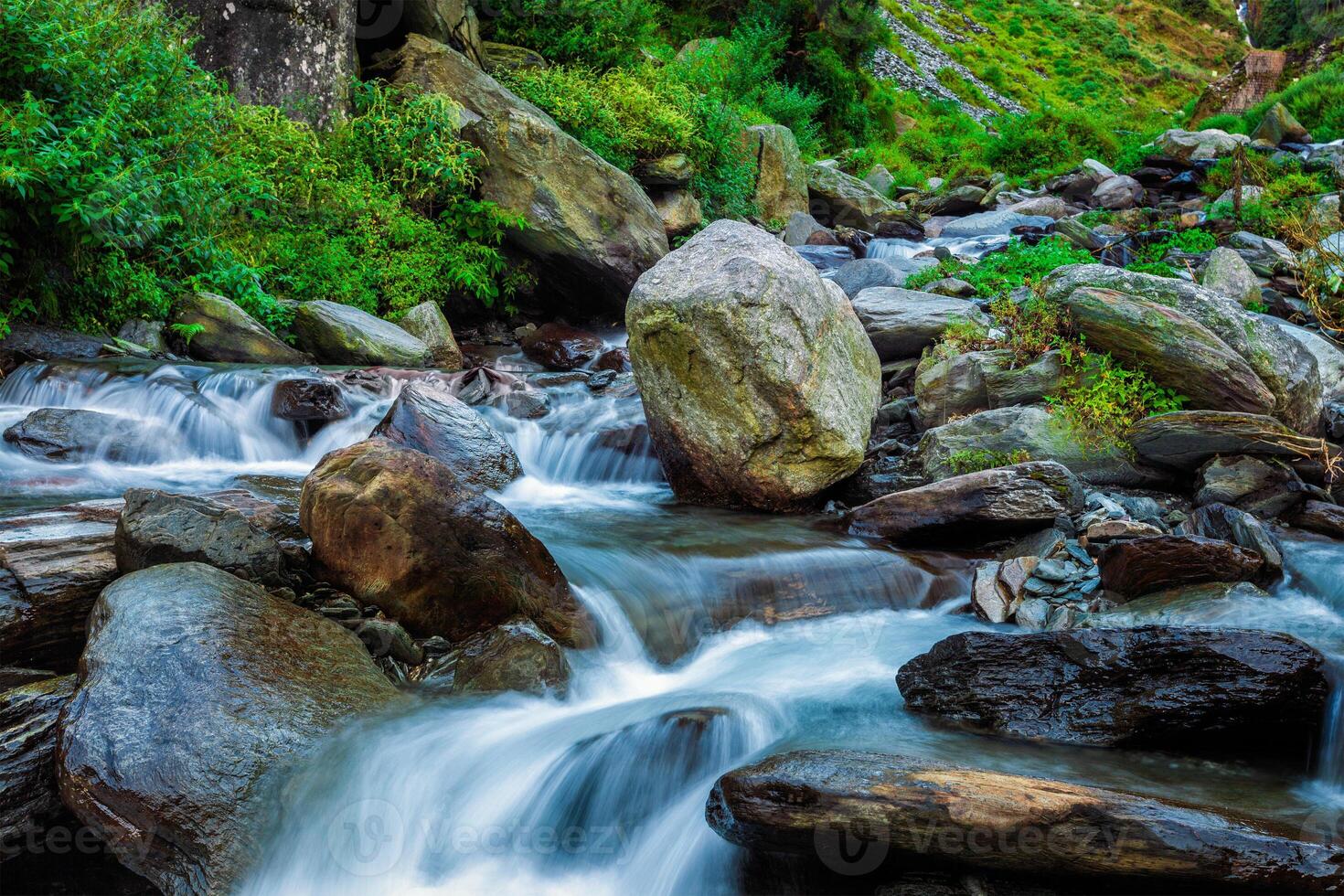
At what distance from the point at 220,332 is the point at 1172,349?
8213mm

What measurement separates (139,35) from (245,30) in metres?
2.90

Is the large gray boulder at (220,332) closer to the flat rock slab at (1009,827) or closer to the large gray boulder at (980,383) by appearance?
the large gray boulder at (980,383)

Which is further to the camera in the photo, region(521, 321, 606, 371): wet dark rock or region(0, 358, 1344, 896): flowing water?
region(521, 321, 606, 371): wet dark rock

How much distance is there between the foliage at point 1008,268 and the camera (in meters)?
9.69

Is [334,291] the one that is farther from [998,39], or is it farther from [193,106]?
[998,39]

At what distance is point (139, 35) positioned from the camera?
8.23m

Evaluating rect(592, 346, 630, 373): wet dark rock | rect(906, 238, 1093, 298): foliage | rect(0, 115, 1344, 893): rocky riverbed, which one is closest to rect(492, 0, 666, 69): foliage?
rect(592, 346, 630, 373): wet dark rock

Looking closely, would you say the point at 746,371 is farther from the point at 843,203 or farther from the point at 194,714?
the point at 843,203

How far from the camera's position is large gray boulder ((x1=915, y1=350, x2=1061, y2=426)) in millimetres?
7023

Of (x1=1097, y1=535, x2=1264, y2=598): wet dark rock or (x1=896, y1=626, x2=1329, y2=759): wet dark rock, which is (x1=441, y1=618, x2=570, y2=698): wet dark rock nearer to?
(x1=896, y1=626, x2=1329, y2=759): wet dark rock

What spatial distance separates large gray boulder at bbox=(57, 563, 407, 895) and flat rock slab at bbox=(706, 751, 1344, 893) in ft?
5.33

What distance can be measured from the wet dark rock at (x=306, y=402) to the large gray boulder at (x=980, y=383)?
16.1ft

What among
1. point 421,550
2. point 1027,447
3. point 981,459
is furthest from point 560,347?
point 421,550

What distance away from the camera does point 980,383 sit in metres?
7.33
